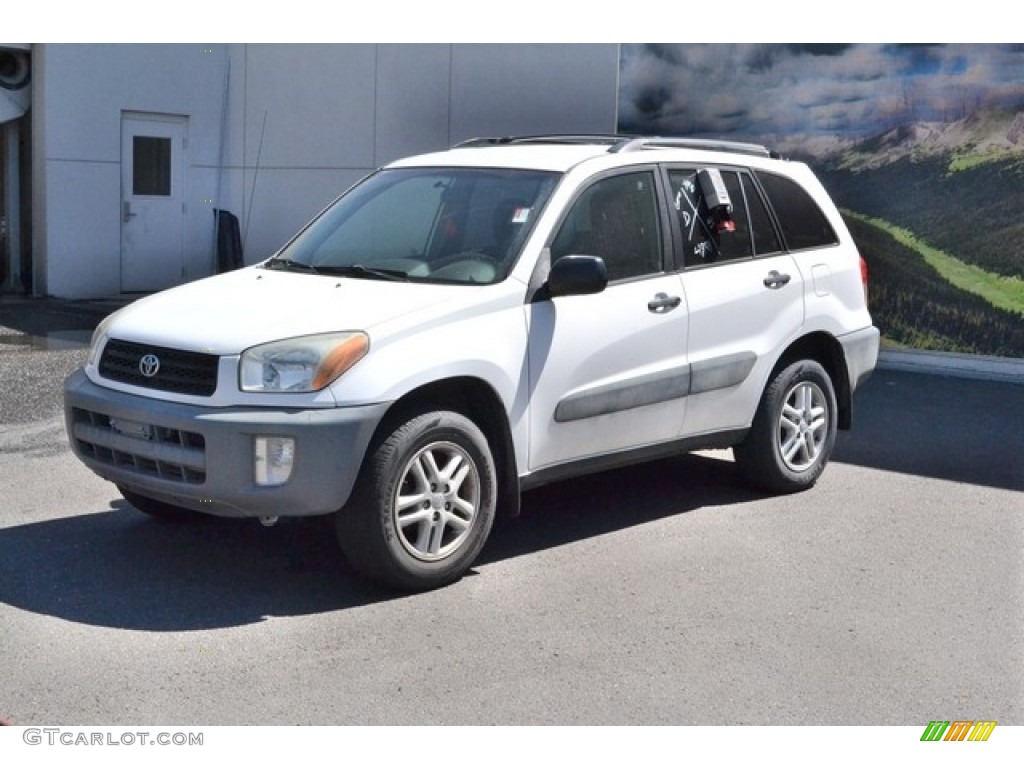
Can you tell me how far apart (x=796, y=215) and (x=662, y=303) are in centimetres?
148

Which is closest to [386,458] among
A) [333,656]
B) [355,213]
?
[333,656]

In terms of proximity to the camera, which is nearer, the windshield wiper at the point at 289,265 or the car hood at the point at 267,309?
the car hood at the point at 267,309

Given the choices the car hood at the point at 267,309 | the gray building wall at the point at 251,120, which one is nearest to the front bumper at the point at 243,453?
the car hood at the point at 267,309

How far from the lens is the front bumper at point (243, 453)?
5.39 metres

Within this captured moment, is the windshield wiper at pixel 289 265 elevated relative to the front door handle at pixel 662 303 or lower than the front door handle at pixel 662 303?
elevated

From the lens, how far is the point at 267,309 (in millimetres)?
5883

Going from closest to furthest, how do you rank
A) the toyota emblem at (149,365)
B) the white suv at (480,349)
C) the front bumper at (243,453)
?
the front bumper at (243,453)
the white suv at (480,349)
the toyota emblem at (149,365)

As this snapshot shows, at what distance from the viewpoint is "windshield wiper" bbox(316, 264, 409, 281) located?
6.28 meters

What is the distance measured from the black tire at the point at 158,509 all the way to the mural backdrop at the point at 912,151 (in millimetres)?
7454

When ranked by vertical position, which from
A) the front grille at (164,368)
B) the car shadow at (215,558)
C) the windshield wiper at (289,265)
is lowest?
the car shadow at (215,558)

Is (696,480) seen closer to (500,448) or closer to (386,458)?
(500,448)

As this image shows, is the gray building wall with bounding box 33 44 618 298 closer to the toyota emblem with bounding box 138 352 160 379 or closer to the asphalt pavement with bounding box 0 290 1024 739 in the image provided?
the asphalt pavement with bounding box 0 290 1024 739

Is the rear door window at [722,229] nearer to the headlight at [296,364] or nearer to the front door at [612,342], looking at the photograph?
the front door at [612,342]

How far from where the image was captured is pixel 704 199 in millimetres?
7172
